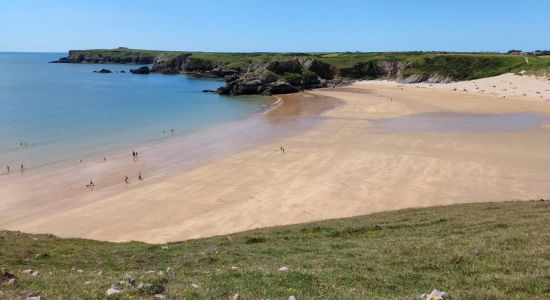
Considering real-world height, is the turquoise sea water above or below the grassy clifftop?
below

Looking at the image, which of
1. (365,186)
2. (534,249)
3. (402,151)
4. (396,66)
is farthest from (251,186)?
(396,66)

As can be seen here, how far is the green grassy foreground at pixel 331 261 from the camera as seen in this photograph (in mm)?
10930

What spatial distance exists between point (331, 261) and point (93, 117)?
2568 inches

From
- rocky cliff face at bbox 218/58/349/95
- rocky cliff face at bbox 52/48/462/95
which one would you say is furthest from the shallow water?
rocky cliff face at bbox 52/48/462/95

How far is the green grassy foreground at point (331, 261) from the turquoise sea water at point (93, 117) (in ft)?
98.9

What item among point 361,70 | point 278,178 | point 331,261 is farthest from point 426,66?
point 331,261

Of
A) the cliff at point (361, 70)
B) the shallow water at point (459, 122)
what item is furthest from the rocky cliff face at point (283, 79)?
the shallow water at point (459, 122)

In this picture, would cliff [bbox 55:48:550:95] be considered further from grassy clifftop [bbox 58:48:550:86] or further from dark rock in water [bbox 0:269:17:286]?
dark rock in water [bbox 0:269:17:286]

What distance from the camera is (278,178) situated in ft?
122

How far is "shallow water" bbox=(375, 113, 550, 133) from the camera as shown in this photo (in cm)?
5925

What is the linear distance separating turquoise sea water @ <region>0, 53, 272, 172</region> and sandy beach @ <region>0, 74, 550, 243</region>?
16.7 ft

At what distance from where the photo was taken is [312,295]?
10.7 metres

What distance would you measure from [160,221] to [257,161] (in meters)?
16.7

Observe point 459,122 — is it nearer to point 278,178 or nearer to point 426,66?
point 278,178
